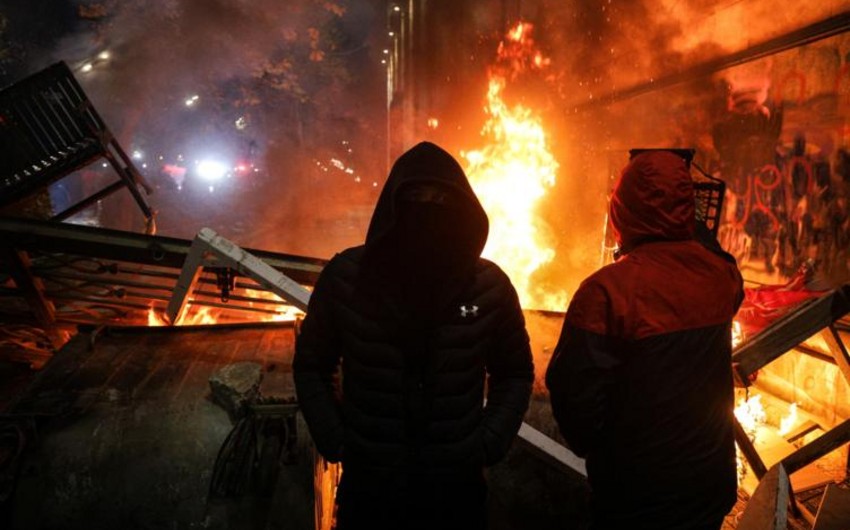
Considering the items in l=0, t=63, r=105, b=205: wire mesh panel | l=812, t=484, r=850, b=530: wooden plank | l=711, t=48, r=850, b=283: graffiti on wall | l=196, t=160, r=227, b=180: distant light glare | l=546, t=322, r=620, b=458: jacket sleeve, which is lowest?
l=812, t=484, r=850, b=530: wooden plank

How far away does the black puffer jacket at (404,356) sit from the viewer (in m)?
2.06

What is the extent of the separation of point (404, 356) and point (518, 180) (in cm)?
1203

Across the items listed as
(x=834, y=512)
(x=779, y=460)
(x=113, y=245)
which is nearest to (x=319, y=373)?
(x=834, y=512)

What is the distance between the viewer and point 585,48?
10.8 metres

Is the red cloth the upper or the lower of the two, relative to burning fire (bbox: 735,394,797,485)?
upper

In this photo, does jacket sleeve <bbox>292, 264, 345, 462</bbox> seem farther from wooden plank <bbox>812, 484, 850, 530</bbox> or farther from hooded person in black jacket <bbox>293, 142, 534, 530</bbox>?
wooden plank <bbox>812, 484, 850, 530</bbox>

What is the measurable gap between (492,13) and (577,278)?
10138 millimetres

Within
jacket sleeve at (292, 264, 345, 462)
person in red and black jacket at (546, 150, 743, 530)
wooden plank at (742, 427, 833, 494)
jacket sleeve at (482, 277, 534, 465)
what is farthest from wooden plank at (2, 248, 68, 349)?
wooden plank at (742, 427, 833, 494)

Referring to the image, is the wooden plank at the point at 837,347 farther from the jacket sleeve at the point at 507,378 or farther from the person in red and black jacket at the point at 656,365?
the jacket sleeve at the point at 507,378

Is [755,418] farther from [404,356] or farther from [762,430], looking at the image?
[404,356]

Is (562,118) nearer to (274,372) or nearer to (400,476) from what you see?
(274,372)

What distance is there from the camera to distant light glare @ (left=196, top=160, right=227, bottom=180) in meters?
32.7

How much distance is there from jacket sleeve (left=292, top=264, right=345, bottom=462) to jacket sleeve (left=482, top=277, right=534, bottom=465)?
2.53ft

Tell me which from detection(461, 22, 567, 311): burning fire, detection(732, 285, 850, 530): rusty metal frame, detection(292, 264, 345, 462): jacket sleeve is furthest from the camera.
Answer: detection(461, 22, 567, 311): burning fire
